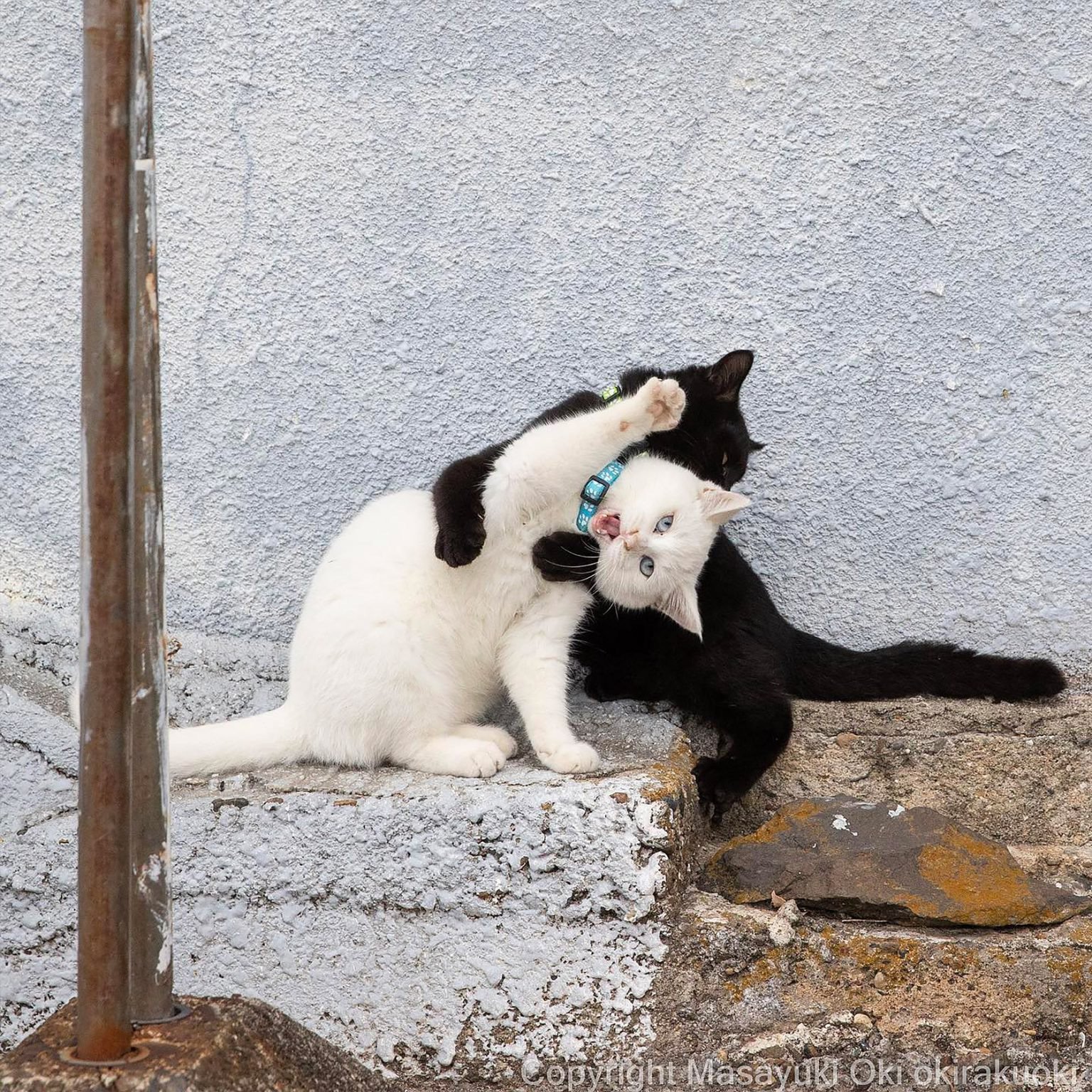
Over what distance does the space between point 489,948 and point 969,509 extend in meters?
1.37

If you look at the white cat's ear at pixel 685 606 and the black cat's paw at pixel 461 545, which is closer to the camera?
the black cat's paw at pixel 461 545

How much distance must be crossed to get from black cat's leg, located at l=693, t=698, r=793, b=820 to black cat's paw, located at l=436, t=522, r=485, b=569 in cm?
61

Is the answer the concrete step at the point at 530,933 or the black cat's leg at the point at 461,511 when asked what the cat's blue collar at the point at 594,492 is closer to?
the black cat's leg at the point at 461,511

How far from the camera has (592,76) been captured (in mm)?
2414

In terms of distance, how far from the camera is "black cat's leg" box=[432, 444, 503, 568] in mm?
2061

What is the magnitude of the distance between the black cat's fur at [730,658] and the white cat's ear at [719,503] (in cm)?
22

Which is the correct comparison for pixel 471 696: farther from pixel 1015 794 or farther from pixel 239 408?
pixel 1015 794

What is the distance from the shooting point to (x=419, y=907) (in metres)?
1.95

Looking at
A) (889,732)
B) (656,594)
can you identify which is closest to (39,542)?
(656,594)

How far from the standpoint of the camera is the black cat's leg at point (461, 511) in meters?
2.06

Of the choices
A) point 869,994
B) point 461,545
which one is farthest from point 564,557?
point 869,994

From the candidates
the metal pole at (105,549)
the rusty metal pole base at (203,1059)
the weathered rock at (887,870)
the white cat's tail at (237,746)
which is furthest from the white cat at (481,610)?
the metal pole at (105,549)

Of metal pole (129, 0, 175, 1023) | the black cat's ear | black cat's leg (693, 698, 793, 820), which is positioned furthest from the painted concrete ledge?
the black cat's ear

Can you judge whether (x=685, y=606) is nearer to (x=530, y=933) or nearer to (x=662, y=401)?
(x=662, y=401)
